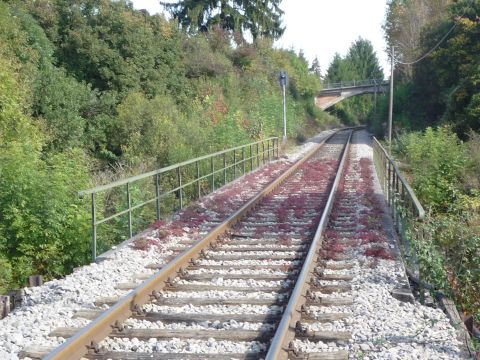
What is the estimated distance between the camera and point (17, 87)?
18.2 m

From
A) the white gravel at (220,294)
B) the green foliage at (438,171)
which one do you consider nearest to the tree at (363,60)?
the green foliage at (438,171)

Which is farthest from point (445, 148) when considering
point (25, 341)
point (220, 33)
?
point (220, 33)

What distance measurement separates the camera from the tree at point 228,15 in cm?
4606

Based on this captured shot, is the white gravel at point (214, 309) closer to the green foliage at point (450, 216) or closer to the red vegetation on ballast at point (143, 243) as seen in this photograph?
the green foliage at point (450, 216)

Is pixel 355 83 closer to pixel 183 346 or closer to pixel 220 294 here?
pixel 220 294

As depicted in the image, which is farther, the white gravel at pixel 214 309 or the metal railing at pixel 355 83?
the metal railing at pixel 355 83

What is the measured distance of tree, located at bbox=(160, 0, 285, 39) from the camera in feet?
151

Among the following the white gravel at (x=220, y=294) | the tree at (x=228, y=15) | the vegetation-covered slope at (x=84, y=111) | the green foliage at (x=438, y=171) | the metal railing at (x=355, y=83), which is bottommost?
the white gravel at (x=220, y=294)

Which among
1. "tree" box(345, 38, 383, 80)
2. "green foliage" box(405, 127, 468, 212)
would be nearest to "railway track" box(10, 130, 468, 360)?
"green foliage" box(405, 127, 468, 212)

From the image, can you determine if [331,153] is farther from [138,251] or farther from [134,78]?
[138,251]

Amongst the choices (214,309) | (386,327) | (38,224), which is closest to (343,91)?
(38,224)

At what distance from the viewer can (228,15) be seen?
47156 millimetres

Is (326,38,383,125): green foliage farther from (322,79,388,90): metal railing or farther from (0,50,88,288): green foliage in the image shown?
(0,50,88,288): green foliage

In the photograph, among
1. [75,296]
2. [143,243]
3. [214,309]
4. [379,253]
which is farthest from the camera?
[143,243]
